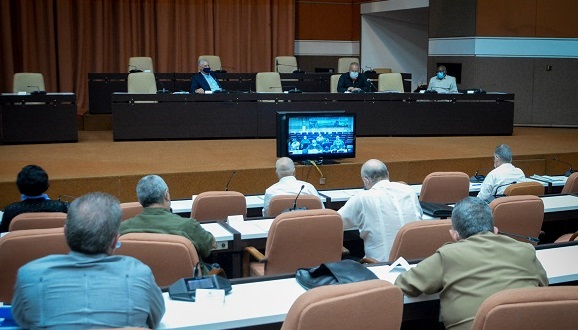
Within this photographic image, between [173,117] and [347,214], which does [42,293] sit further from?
[173,117]

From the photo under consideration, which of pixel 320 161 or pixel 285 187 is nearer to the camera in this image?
pixel 285 187

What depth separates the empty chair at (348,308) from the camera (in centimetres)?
202

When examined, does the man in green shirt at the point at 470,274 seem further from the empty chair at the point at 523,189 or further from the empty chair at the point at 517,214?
the empty chair at the point at 523,189

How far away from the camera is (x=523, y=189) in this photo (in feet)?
17.2

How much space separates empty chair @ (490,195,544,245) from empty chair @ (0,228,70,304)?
8.32ft

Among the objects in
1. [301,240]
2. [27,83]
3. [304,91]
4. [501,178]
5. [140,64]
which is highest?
[140,64]

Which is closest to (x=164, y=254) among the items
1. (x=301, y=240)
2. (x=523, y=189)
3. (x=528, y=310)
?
(x=301, y=240)

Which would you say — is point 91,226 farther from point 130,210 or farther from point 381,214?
point 381,214

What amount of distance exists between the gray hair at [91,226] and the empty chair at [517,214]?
2609mm

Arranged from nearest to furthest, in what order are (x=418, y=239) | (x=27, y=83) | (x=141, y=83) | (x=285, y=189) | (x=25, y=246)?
(x=25, y=246)
(x=418, y=239)
(x=285, y=189)
(x=141, y=83)
(x=27, y=83)

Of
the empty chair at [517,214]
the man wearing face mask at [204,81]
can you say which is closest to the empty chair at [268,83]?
the man wearing face mask at [204,81]

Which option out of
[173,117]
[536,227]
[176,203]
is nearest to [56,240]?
[176,203]

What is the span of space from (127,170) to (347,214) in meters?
3.49

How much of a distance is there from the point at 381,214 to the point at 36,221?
1987 millimetres
